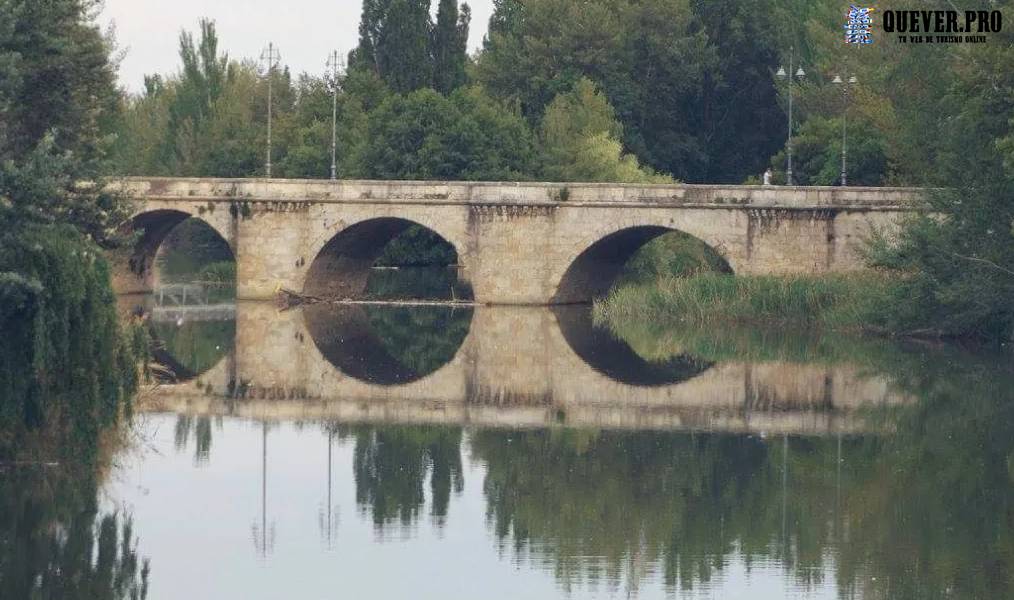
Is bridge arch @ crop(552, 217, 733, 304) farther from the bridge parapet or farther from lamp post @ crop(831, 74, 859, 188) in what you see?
lamp post @ crop(831, 74, 859, 188)

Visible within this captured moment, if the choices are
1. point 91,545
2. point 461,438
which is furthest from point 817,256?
point 91,545

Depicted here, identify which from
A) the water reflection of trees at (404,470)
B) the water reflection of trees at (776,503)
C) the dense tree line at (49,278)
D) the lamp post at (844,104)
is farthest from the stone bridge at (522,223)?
the dense tree line at (49,278)

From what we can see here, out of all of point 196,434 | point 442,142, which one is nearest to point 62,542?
point 196,434

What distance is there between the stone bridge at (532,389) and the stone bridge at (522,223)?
8762 mm

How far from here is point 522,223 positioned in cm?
5328

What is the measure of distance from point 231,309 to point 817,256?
15.6 meters

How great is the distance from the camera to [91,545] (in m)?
20.4

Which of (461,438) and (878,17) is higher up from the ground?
(878,17)

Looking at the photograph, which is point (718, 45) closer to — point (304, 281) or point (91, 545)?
point (304, 281)

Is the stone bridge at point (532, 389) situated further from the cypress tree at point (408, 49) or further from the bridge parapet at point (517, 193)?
the cypress tree at point (408, 49)

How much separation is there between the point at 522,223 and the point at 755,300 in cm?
841

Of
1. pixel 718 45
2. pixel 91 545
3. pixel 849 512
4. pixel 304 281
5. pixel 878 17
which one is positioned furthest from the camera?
pixel 718 45

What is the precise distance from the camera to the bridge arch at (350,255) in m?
54.7

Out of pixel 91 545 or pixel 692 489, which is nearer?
pixel 91 545
